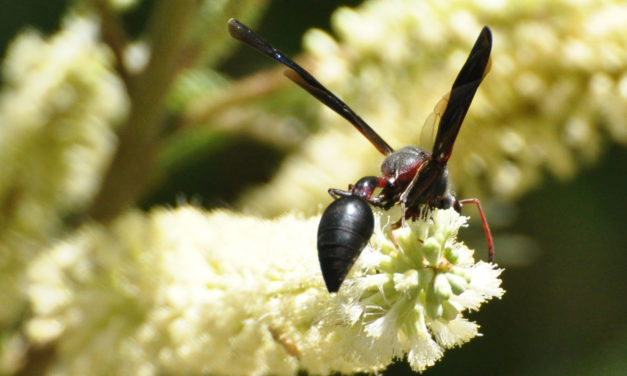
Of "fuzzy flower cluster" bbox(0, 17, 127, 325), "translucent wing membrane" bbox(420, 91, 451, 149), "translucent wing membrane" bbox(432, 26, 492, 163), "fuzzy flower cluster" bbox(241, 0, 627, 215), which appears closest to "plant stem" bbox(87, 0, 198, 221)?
"fuzzy flower cluster" bbox(0, 17, 127, 325)

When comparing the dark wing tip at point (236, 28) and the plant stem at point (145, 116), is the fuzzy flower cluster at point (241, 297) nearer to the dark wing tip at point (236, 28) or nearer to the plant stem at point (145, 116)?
the plant stem at point (145, 116)

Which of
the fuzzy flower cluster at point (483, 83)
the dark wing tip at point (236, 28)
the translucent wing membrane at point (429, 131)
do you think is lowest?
the translucent wing membrane at point (429, 131)

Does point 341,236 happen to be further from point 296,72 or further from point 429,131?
point 429,131

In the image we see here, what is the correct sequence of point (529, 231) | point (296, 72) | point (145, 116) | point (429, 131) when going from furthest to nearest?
point (529, 231) < point (145, 116) < point (429, 131) < point (296, 72)

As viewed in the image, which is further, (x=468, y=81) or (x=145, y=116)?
(x=145, y=116)

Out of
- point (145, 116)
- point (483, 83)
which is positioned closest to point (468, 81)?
point (483, 83)

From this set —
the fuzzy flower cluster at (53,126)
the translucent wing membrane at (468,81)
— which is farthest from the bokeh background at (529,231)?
the translucent wing membrane at (468,81)
